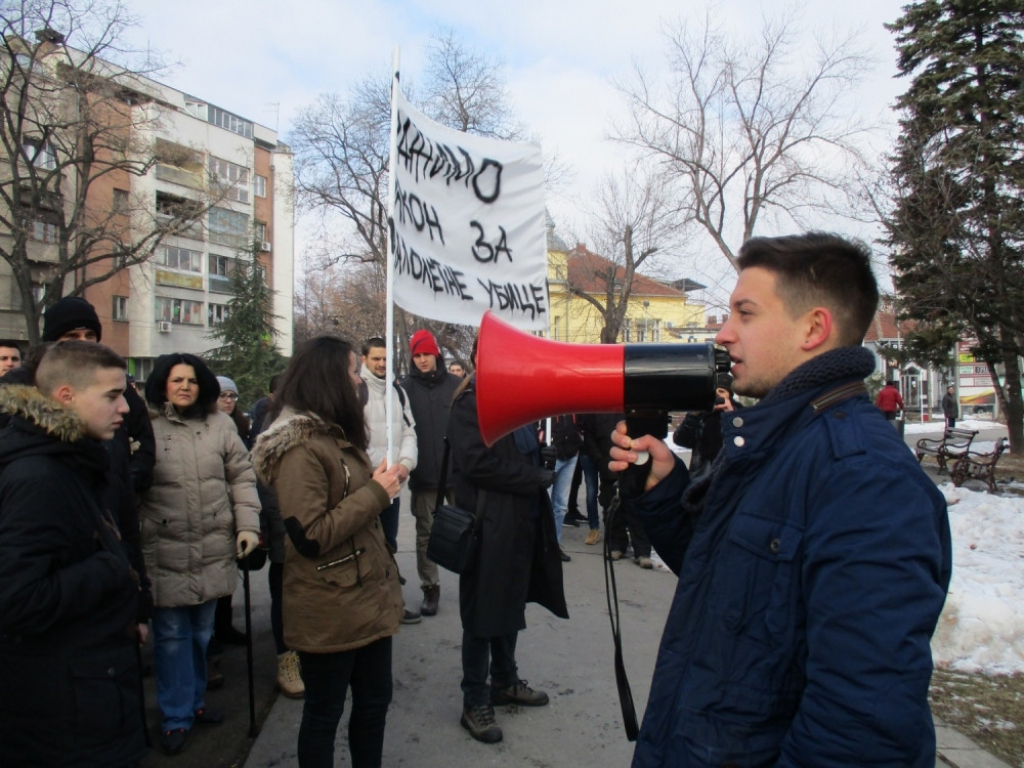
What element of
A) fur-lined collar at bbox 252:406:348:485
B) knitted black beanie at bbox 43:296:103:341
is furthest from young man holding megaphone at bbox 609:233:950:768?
knitted black beanie at bbox 43:296:103:341

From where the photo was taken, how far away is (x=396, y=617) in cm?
264

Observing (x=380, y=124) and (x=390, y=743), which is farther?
(x=380, y=124)

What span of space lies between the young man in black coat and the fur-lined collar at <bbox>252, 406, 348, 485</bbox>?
499 mm

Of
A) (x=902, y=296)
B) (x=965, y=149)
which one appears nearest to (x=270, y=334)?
(x=902, y=296)

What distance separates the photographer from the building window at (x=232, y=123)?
49031 mm

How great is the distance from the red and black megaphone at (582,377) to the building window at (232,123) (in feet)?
175

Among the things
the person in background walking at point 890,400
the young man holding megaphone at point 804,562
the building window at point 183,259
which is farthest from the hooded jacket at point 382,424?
the building window at point 183,259

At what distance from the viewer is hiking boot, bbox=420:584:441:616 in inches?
197

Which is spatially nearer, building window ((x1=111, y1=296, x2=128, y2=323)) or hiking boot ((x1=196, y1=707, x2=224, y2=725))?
hiking boot ((x1=196, y1=707, x2=224, y2=725))

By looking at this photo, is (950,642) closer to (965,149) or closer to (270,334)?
(965,149)

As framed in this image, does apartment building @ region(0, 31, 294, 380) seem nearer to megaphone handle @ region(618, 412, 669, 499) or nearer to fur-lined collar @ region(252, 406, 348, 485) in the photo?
fur-lined collar @ region(252, 406, 348, 485)

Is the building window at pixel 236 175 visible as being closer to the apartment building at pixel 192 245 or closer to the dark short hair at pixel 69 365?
the apartment building at pixel 192 245

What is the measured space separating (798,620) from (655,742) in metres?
0.41

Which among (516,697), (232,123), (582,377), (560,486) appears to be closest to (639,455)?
(582,377)
